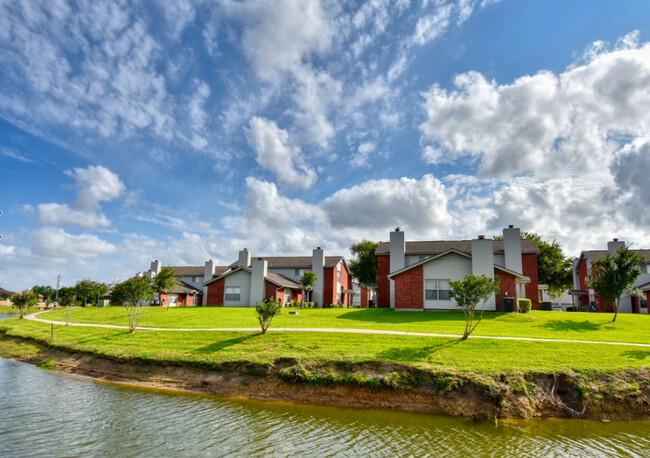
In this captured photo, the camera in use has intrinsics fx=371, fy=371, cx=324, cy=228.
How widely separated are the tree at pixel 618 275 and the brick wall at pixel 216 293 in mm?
37536

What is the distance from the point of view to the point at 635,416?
44.2 ft

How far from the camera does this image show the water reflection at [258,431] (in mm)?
10133

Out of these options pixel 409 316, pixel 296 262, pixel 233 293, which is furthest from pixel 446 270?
pixel 296 262

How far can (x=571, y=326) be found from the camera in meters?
24.0

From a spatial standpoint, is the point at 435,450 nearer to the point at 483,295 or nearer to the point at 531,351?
the point at 531,351

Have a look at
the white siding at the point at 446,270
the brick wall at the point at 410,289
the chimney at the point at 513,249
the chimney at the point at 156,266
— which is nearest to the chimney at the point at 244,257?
the chimney at the point at 156,266

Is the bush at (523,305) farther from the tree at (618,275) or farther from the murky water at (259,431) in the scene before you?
the murky water at (259,431)

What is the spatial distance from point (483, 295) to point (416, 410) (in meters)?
7.77

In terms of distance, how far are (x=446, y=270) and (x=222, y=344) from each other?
19.8 meters

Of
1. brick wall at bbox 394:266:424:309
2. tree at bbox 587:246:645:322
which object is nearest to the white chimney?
brick wall at bbox 394:266:424:309

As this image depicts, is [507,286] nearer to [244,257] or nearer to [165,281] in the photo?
[244,257]

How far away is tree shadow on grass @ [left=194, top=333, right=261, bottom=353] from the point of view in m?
19.4

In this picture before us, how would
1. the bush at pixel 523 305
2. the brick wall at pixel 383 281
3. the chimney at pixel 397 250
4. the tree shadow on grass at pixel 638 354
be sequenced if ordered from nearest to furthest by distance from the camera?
the tree shadow on grass at pixel 638 354
the bush at pixel 523 305
the chimney at pixel 397 250
the brick wall at pixel 383 281

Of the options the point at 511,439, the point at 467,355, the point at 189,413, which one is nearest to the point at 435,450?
the point at 511,439
